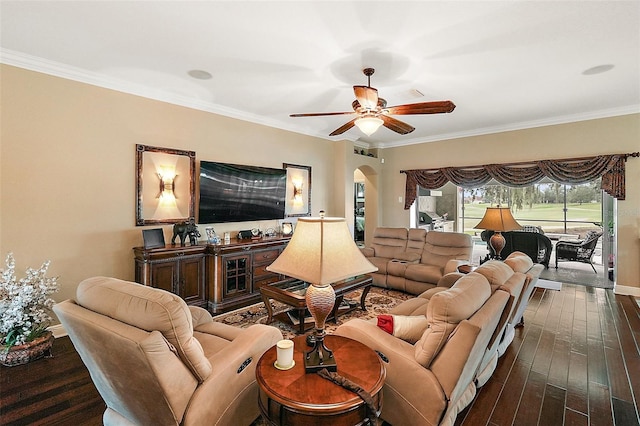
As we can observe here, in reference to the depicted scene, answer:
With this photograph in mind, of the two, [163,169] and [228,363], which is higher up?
[163,169]

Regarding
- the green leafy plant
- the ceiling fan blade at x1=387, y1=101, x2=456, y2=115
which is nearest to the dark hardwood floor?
the green leafy plant

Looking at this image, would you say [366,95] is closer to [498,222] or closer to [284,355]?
[284,355]

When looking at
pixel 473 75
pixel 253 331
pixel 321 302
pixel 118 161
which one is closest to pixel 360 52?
pixel 473 75

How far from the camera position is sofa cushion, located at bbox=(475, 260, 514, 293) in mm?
2189

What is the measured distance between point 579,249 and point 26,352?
8347mm

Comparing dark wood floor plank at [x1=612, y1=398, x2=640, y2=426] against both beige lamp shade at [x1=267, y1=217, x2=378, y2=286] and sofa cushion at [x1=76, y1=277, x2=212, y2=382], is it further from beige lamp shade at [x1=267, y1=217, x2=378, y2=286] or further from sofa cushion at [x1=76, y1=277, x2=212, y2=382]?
sofa cushion at [x1=76, y1=277, x2=212, y2=382]

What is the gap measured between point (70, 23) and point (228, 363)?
3100 mm

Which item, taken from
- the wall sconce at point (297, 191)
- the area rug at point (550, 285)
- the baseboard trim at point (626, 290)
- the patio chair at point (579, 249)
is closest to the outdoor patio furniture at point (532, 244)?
the patio chair at point (579, 249)

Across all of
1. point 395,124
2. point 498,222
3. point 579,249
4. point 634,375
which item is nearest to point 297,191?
point 395,124

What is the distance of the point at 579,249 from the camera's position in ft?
19.0

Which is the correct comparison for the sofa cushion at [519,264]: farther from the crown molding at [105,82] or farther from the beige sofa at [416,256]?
the crown molding at [105,82]

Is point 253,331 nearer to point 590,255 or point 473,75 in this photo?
point 473,75

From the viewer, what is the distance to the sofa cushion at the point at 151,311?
1.38 metres

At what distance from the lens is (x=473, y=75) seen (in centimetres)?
352
